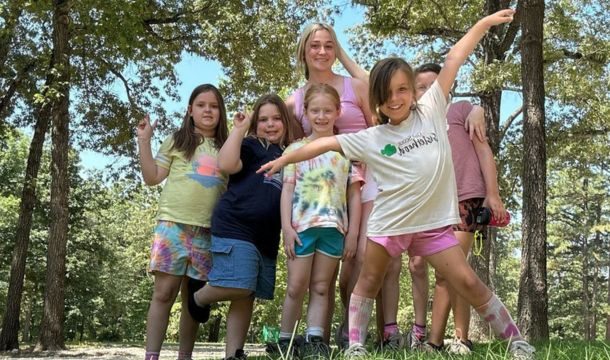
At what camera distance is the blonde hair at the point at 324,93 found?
3.91 metres

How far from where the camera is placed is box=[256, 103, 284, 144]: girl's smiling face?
13.6 feet

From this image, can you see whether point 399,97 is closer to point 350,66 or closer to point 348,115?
point 348,115

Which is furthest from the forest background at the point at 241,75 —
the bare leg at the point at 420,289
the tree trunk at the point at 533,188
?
the bare leg at the point at 420,289

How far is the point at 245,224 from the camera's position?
3848 mm

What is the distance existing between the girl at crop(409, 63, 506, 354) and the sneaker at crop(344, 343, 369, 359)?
81cm

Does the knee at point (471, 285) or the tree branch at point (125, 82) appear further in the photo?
the tree branch at point (125, 82)

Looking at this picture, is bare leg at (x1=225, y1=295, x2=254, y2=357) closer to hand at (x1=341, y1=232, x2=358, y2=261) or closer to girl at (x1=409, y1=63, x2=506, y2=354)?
hand at (x1=341, y1=232, x2=358, y2=261)

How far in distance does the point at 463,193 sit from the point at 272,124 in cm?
133

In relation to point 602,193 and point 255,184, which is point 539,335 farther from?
point 602,193

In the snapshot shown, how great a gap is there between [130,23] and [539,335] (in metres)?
7.33

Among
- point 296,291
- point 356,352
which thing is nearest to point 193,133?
point 296,291

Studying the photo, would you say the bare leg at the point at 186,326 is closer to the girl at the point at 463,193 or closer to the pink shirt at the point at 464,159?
the girl at the point at 463,193

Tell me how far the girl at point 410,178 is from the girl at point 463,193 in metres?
0.64

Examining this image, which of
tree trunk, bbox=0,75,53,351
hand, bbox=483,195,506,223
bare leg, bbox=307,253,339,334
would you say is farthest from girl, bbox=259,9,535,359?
tree trunk, bbox=0,75,53,351
